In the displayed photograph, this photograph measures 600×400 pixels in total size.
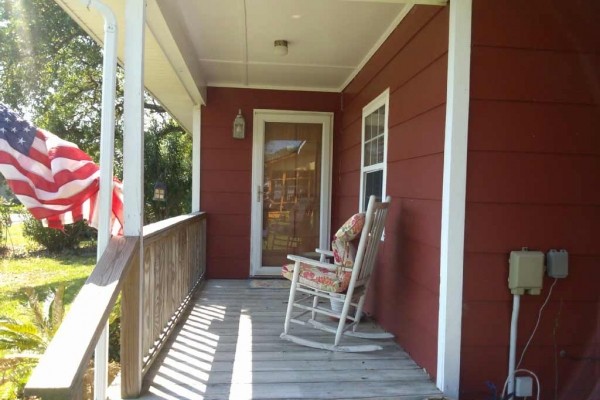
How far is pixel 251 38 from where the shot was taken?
3.34 meters

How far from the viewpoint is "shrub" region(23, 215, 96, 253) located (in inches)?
365

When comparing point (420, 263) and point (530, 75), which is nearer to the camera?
point (530, 75)

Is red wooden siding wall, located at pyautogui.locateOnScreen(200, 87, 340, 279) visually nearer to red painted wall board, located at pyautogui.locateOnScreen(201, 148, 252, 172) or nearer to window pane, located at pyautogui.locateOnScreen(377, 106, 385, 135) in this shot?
red painted wall board, located at pyautogui.locateOnScreen(201, 148, 252, 172)

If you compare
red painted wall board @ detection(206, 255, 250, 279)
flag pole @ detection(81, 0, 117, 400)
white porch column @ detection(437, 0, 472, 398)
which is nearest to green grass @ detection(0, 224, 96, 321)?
red painted wall board @ detection(206, 255, 250, 279)

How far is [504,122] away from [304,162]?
2.97 metres

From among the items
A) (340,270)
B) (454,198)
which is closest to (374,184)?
(340,270)

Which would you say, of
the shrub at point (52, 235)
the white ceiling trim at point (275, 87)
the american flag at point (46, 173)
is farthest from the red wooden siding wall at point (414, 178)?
the shrub at point (52, 235)

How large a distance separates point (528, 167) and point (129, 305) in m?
2.02

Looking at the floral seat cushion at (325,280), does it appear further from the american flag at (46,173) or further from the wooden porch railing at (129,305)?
the american flag at (46,173)

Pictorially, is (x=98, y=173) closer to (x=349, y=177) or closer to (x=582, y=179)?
(x=582, y=179)

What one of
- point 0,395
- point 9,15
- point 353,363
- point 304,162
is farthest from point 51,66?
point 353,363

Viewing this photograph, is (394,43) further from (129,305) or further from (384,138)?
(129,305)

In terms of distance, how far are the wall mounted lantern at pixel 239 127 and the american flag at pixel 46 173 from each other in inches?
107

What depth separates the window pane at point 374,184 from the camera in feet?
11.1
